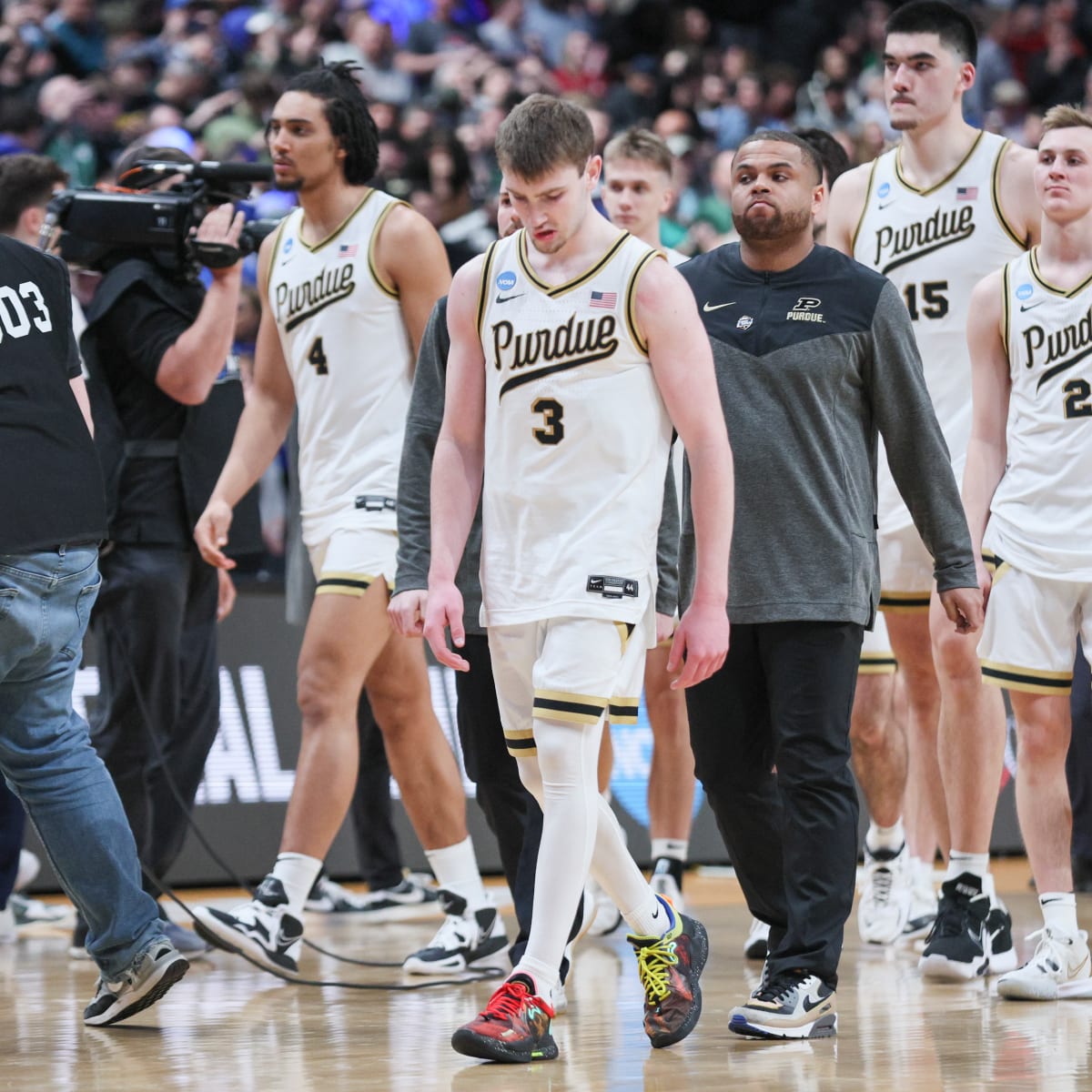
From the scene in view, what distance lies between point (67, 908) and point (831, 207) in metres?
4.02

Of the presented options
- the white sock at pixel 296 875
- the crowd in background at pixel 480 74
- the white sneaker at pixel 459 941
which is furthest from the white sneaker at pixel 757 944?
the crowd in background at pixel 480 74

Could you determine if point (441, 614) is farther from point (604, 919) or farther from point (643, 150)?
point (643, 150)

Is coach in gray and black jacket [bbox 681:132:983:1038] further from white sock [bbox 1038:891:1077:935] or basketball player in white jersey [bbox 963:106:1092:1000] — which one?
white sock [bbox 1038:891:1077:935]

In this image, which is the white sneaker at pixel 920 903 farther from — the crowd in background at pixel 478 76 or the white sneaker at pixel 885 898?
the crowd in background at pixel 478 76

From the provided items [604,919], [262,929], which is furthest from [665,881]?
[262,929]

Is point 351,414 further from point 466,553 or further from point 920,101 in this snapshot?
point 920,101

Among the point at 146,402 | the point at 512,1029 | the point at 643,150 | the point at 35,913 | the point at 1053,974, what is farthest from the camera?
the point at 35,913

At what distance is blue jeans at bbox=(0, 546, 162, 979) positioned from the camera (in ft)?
14.9

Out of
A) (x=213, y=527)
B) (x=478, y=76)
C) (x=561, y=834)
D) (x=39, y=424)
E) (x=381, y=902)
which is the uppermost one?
(x=478, y=76)

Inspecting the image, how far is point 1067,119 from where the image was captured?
18.2 ft

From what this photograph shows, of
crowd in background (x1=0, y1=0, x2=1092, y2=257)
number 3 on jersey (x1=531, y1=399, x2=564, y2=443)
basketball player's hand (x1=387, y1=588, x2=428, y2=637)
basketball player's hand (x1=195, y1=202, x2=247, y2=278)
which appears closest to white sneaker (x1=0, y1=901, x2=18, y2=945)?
basketball player's hand (x1=195, y1=202, x2=247, y2=278)

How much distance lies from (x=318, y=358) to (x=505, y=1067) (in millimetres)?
2567

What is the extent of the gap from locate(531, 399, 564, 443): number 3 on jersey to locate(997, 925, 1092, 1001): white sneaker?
2.11 m

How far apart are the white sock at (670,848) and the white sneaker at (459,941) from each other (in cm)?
78
